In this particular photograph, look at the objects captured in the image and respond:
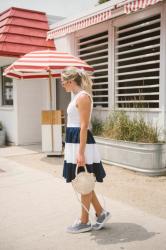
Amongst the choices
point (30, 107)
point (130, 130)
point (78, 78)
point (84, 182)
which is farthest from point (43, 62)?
point (84, 182)

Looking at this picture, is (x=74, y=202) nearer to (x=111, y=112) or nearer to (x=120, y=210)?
(x=120, y=210)

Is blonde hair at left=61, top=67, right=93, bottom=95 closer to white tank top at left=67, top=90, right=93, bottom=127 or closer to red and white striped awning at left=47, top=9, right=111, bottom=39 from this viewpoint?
white tank top at left=67, top=90, right=93, bottom=127

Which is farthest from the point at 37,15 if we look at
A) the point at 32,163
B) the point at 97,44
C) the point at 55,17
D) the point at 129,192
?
the point at 129,192

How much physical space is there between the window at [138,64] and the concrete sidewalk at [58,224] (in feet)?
11.3

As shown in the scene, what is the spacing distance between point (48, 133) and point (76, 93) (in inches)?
199

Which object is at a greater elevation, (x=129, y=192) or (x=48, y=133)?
(x=48, y=133)

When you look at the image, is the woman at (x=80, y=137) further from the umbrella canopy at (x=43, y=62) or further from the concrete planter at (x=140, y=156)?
the umbrella canopy at (x=43, y=62)

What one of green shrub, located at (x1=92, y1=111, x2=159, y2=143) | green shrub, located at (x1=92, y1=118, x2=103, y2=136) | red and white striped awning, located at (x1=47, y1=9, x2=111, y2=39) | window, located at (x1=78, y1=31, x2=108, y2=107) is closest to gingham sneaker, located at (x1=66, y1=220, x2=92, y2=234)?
green shrub, located at (x1=92, y1=111, x2=159, y2=143)

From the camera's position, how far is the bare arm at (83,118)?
3.73m

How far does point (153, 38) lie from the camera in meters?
7.89

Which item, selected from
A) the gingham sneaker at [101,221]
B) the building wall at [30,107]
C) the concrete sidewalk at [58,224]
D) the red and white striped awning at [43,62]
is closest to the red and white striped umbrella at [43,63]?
the red and white striped awning at [43,62]

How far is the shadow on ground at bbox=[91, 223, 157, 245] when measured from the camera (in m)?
3.76

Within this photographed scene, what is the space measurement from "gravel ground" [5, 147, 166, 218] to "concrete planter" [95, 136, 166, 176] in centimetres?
14

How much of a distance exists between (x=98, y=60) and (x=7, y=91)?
3584 mm
